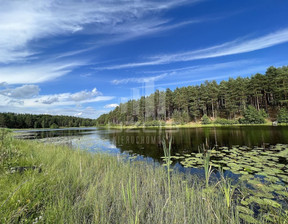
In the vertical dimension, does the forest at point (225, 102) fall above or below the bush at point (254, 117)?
above

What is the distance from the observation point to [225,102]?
52.2m

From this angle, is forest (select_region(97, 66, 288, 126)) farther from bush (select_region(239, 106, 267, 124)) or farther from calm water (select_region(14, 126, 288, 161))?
calm water (select_region(14, 126, 288, 161))

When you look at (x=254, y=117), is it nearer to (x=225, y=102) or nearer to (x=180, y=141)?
(x=225, y=102)

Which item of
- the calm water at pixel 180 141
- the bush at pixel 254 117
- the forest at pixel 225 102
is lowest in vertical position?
the calm water at pixel 180 141

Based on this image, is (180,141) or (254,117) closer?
(180,141)

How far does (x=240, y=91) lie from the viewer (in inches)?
1784

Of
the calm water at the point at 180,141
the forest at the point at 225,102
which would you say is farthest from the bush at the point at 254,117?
the calm water at the point at 180,141

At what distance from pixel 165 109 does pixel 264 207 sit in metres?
57.8

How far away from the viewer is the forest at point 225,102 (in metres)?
38.1

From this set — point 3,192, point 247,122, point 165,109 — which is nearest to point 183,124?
point 165,109

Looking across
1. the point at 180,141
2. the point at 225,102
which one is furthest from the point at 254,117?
the point at 180,141

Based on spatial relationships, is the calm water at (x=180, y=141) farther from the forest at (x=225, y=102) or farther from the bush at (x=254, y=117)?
the forest at (x=225, y=102)

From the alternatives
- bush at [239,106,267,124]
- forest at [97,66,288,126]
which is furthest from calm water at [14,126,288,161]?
forest at [97,66,288,126]

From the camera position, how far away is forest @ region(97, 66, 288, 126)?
125 ft
